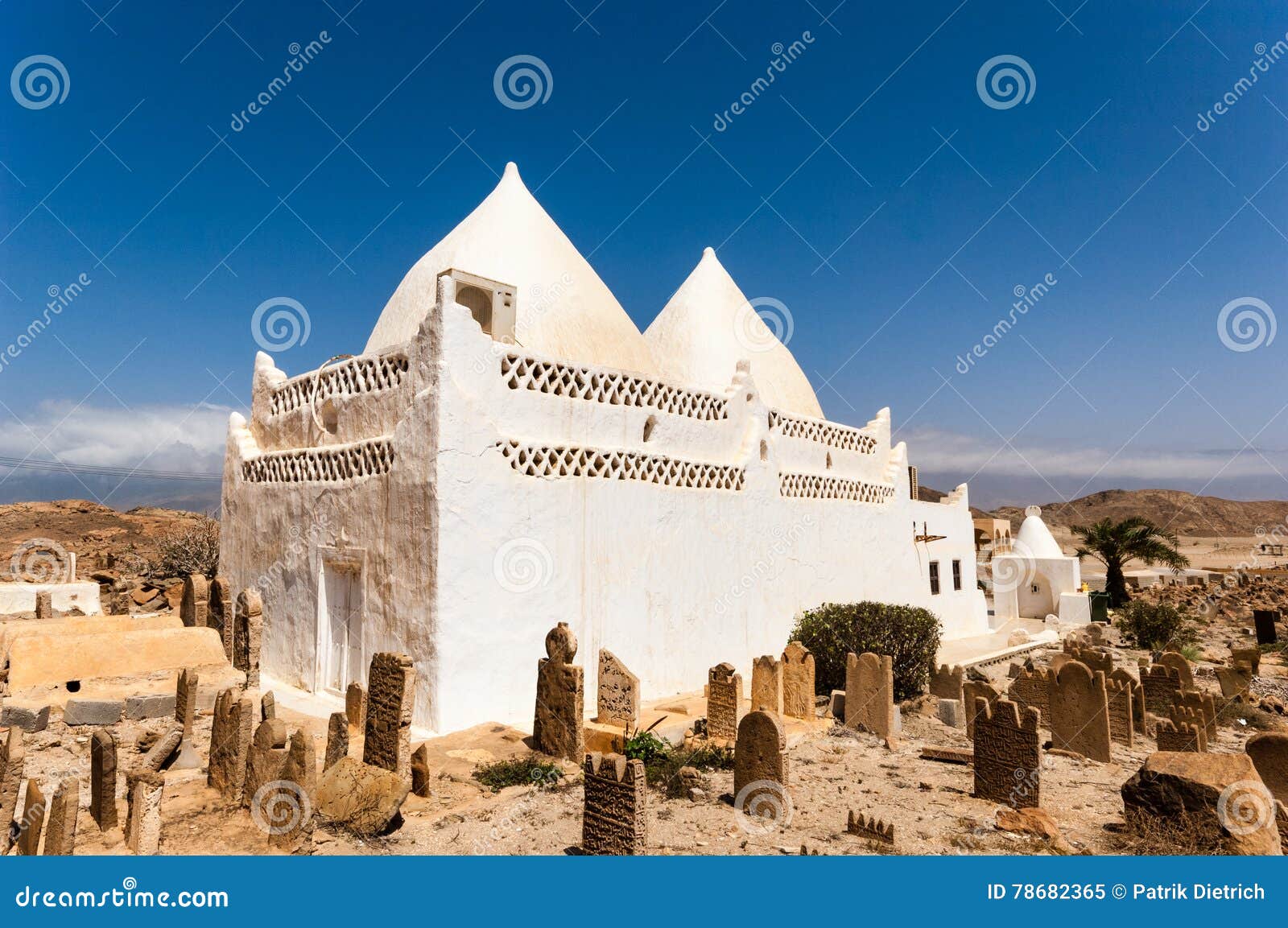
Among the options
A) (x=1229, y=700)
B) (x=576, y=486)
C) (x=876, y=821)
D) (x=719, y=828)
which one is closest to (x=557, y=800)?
(x=719, y=828)

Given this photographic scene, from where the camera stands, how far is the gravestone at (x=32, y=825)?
5.07 metres

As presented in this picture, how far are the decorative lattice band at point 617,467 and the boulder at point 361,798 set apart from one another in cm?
463

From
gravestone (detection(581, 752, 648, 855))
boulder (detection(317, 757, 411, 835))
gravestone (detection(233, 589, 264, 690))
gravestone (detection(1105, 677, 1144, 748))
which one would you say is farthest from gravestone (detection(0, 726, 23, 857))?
gravestone (detection(1105, 677, 1144, 748))

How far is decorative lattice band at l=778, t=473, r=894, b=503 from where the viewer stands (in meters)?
15.1

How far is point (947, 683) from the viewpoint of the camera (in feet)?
41.2

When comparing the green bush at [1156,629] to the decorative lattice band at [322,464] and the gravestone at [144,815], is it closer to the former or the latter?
the decorative lattice band at [322,464]

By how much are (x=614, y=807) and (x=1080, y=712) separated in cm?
646

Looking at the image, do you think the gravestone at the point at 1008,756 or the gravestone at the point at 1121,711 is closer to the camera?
the gravestone at the point at 1008,756

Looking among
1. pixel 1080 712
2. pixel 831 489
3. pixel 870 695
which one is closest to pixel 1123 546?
pixel 831 489

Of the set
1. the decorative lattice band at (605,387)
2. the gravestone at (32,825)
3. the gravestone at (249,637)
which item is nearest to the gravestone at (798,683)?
the decorative lattice band at (605,387)

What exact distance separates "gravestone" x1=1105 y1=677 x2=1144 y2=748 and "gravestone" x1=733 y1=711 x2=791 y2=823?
526cm

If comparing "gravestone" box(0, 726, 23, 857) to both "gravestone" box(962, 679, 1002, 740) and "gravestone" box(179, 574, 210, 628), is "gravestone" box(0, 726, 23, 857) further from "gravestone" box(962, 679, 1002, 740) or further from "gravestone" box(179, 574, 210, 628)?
"gravestone" box(962, 679, 1002, 740)

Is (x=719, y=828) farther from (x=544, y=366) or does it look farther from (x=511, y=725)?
(x=544, y=366)

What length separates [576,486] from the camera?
35.7ft
